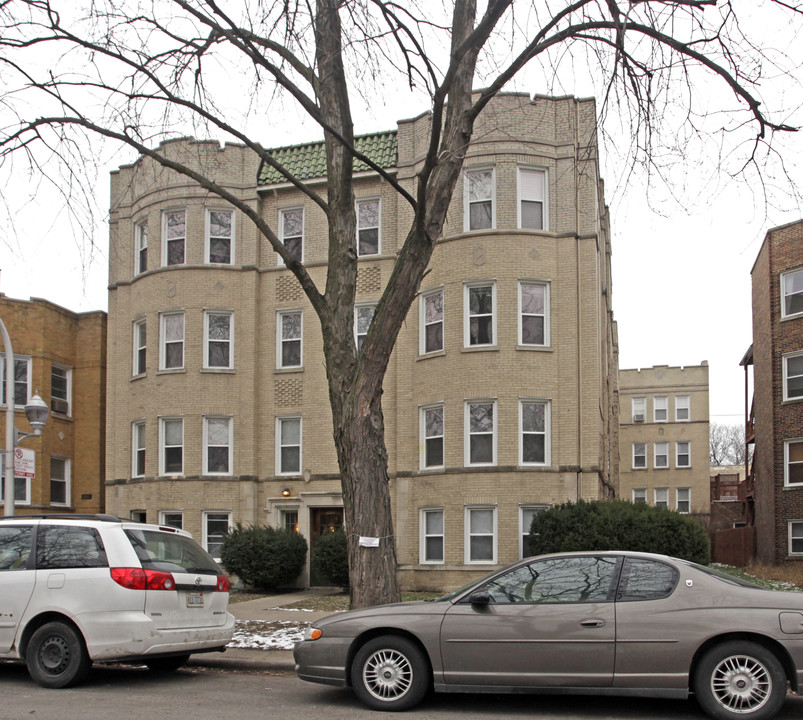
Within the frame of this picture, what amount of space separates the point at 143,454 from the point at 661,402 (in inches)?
1320

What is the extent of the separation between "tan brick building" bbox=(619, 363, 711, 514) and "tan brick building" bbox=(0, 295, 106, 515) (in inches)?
1148

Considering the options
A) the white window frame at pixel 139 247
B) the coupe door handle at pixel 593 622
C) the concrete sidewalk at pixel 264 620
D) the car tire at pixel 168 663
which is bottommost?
the concrete sidewalk at pixel 264 620

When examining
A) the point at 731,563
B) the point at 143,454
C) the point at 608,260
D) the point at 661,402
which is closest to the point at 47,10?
the point at 143,454

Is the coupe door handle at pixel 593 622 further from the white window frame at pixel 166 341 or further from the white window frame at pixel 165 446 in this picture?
the white window frame at pixel 166 341

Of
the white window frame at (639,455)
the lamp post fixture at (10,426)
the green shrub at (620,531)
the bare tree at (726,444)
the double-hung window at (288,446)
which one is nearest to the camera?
the lamp post fixture at (10,426)

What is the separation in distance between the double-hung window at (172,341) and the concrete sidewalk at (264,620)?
6.87m

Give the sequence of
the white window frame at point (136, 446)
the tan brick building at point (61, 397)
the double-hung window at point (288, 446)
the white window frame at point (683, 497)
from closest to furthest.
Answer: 1. the double-hung window at point (288, 446)
2. the white window frame at point (136, 446)
3. the tan brick building at point (61, 397)
4. the white window frame at point (683, 497)

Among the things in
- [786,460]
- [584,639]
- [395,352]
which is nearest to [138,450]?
[395,352]

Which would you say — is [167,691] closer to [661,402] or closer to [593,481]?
[593,481]

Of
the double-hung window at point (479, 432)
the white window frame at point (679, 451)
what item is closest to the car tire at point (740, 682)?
the double-hung window at point (479, 432)

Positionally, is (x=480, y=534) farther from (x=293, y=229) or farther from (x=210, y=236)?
(x=210, y=236)

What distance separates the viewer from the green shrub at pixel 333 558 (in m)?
21.6

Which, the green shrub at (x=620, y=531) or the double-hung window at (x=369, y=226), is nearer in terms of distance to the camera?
the green shrub at (x=620, y=531)

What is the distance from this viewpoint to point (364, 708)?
8.41 metres
